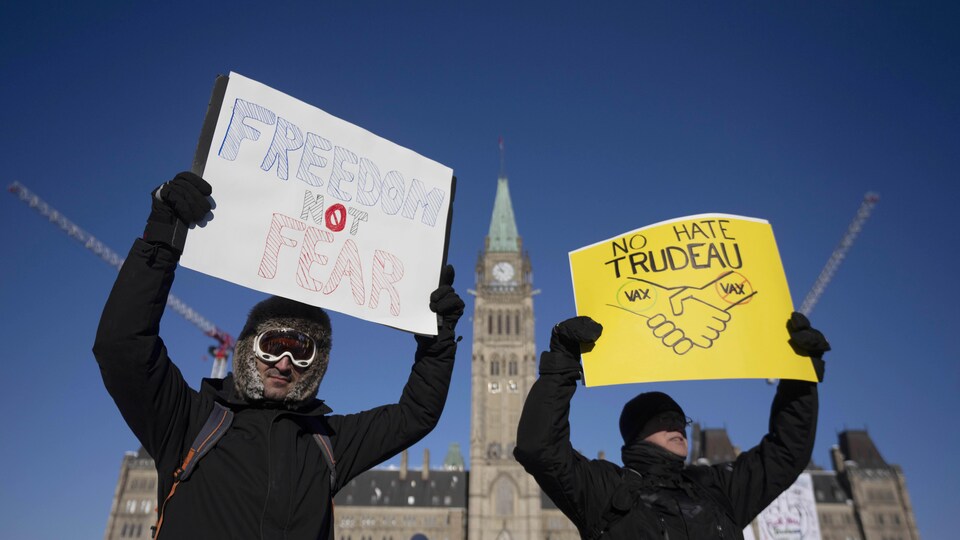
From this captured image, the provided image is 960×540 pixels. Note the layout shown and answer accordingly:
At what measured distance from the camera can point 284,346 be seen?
308cm

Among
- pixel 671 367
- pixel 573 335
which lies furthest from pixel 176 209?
pixel 671 367

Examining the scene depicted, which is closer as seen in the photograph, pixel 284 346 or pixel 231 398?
pixel 231 398

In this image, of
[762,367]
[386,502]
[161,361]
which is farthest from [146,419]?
[386,502]

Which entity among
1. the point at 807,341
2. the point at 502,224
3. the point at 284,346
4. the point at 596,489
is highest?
the point at 502,224

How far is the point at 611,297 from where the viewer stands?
13.5 feet

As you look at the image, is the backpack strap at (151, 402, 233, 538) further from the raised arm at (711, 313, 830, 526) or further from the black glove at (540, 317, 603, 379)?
the raised arm at (711, 313, 830, 526)

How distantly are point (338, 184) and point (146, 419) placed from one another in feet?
5.56

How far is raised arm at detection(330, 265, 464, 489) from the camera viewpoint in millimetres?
3213

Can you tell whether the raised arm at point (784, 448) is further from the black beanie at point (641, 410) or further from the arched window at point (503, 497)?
the arched window at point (503, 497)

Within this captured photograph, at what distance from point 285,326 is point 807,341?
3.17 m

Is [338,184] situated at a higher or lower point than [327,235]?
higher

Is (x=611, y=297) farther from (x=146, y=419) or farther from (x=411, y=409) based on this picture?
(x=146, y=419)

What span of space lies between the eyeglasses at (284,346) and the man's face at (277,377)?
3 centimetres

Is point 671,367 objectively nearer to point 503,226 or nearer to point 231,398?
point 231,398
